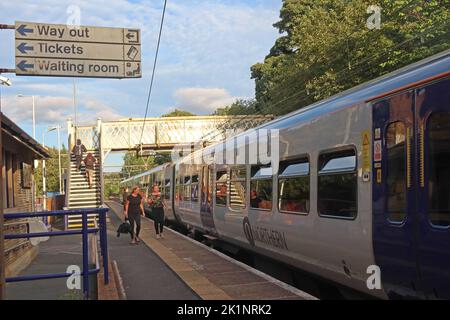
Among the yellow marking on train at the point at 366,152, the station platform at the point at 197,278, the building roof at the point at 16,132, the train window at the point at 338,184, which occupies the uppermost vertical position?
the building roof at the point at 16,132

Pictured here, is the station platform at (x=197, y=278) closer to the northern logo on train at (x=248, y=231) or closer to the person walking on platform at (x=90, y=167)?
the northern logo on train at (x=248, y=231)

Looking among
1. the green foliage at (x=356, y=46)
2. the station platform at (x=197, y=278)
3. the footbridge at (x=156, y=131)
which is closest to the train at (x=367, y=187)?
the station platform at (x=197, y=278)

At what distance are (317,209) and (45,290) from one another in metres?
4.20

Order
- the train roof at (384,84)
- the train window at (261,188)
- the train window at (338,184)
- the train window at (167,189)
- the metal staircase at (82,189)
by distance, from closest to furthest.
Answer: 1. the train roof at (384,84)
2. the train window at (338,184)
3. the train window at (261,188)
4. the train window at (167,189)
5. the metal staircase at (82,189)

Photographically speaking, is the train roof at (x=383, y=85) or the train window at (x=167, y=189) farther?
the train window at (x=167, y=189)

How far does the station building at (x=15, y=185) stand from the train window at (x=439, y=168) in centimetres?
670

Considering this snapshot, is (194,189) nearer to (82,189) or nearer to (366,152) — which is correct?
(366,152)

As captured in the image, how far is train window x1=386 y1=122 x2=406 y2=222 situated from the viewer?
4887mm

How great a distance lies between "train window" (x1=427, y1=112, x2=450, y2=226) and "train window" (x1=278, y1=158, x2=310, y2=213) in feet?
8.31

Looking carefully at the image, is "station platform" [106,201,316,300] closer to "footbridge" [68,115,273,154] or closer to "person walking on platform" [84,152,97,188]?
"person walking on platform" [84,152,97,188]

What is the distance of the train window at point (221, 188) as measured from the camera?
38.9 ft

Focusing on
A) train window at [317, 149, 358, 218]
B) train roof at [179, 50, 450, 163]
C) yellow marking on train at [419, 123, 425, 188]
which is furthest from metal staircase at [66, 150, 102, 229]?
yellow marking on train at [419, 123, 425, 188]
